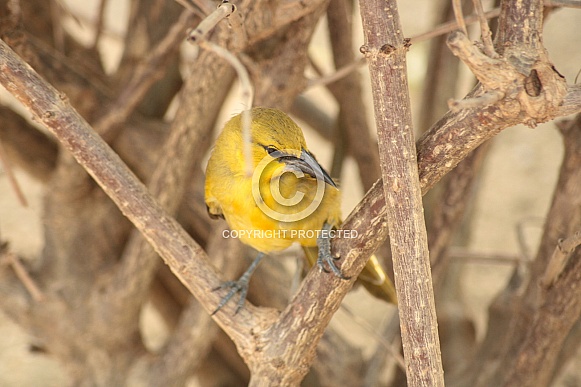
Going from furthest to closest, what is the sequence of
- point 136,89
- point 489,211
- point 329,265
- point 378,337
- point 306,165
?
point 489,211, point 136,89, point 378,337, point 306,165, point 329,265

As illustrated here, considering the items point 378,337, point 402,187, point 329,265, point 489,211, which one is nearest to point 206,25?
point 402,187

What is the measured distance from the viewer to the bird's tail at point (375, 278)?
2367 millimetres

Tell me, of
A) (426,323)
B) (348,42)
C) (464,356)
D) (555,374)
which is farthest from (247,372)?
(426,323)

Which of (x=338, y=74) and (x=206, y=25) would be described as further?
(x=338, y=74)

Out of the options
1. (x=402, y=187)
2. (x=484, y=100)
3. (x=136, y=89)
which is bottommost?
(x=136, y=89)

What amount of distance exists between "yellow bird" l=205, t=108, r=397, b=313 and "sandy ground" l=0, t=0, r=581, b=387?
2101 mm

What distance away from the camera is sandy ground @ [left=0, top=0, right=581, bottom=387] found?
4.37m

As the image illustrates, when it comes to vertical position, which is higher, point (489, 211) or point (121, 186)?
point (489, 211)

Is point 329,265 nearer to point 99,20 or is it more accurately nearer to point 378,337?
point 378,337

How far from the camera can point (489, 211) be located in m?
5.55

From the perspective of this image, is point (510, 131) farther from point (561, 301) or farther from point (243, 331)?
point (243, 331)

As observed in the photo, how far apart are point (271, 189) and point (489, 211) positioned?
3.83 meters

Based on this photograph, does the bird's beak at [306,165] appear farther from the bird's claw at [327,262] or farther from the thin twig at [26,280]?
the thin twig at [26,280]

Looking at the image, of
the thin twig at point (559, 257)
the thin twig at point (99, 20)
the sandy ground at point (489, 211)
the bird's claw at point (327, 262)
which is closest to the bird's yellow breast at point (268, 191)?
the bird's claw at point (327, 262)
